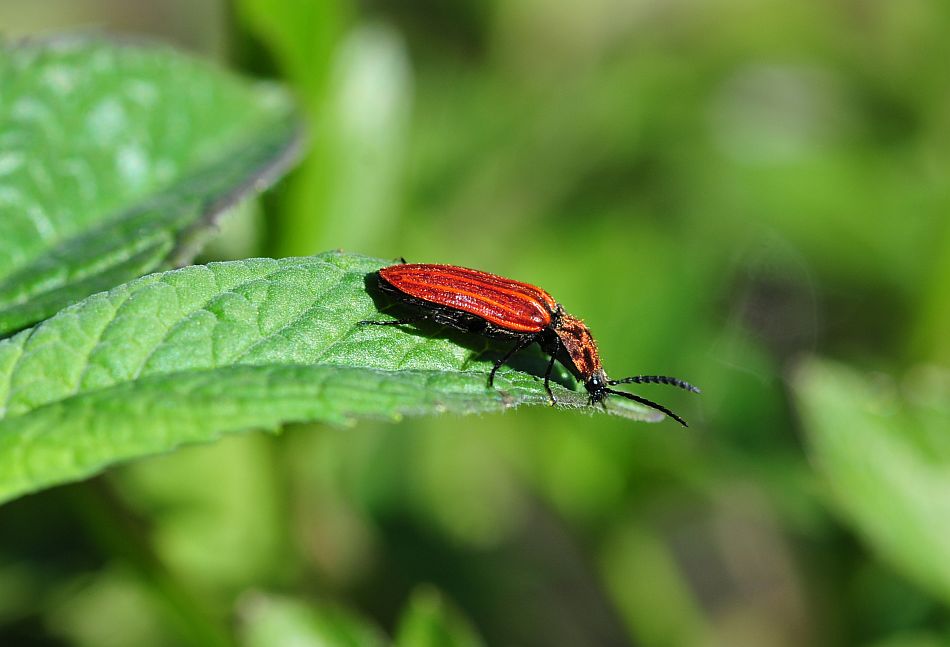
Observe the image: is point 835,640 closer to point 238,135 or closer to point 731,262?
point 731,262

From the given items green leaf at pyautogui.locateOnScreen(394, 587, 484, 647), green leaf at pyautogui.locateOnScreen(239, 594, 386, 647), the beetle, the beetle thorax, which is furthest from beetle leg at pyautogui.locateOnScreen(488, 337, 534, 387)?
green leaf at pyautogui.locateOnScreen(239, 594, 386, 647)

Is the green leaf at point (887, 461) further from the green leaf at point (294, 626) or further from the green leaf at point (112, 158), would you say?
the green leaf at point (112, 158)

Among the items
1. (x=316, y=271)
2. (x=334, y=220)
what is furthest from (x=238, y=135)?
(x=316, y=271)

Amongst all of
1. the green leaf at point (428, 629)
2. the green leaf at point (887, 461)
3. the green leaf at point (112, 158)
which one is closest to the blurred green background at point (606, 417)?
the green leaf at point (887, 461)

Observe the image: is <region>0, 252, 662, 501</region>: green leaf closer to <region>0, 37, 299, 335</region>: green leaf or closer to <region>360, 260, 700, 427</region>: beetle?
<region>0, 37, 299, 335</region>: green leaf

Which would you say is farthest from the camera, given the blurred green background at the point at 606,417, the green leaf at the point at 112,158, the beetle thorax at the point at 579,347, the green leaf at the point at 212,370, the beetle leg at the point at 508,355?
the blurred green background at the point at 606,417
